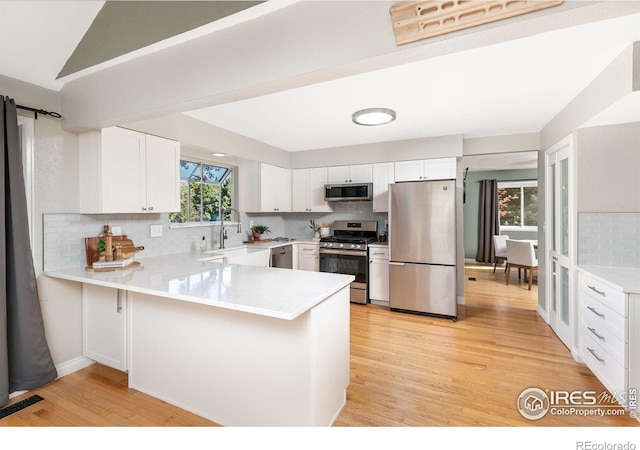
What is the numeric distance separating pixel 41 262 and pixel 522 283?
672cm

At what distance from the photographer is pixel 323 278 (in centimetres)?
203

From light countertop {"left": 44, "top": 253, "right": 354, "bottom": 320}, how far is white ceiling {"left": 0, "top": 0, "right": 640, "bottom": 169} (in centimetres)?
139

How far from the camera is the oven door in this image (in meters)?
4.28

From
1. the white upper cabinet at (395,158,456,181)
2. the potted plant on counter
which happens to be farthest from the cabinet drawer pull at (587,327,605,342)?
the potted plant on counter

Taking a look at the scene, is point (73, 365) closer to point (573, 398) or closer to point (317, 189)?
point (317, 189)

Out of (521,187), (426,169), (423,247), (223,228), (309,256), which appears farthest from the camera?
(521,187)

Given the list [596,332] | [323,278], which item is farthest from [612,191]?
[323,278]

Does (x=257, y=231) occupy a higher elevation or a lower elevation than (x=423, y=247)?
higher

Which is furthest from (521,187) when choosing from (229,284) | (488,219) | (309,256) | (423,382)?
(229,284)

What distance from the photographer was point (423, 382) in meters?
2.32

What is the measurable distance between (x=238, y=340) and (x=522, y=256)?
5277mm

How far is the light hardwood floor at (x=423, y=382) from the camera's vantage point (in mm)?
1907

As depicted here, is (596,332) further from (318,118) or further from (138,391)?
(138,391)

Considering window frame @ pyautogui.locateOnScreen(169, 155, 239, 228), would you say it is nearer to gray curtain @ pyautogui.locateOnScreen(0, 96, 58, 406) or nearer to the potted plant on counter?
the potted plant on counter
